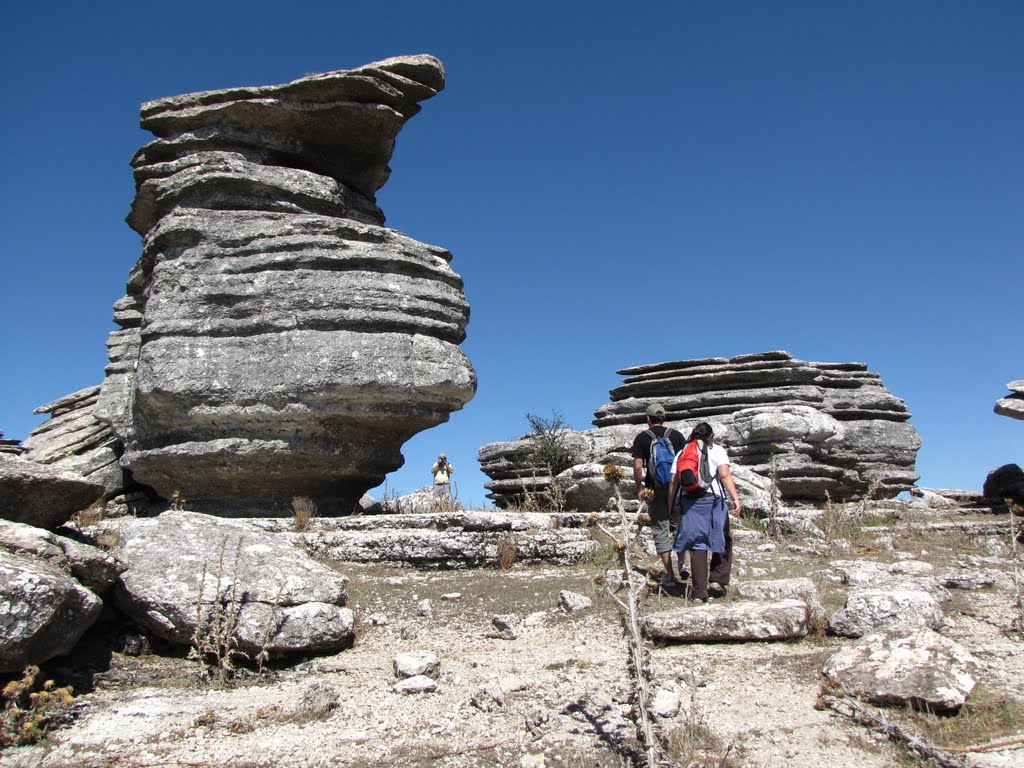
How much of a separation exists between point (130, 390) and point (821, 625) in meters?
8.42

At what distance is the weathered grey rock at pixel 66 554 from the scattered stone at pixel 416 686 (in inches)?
80.4

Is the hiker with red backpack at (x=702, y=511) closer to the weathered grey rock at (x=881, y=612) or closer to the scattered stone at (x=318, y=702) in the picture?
the weathered grey rock at (x=881, y=612)

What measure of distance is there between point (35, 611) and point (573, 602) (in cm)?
359

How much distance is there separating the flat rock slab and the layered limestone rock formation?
5619 mm

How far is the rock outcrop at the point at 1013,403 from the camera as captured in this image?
13653mm

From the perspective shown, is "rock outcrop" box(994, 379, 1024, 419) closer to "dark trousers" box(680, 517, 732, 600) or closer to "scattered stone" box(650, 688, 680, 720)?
"dark trousers" box(680, 517, 732, 600)

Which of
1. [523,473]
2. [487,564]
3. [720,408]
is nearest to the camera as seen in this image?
[487,564]

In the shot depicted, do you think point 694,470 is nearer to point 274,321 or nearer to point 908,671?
point 908,671

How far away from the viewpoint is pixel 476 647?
5.54m

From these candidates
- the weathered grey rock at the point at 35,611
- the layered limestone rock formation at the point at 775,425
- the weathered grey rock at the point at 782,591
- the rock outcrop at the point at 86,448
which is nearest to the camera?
the weathered grey rock at the point at 35,611

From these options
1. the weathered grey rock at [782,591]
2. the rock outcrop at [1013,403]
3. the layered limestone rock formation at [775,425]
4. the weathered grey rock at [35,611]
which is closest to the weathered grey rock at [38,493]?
the weathered grey rock at [35,611]

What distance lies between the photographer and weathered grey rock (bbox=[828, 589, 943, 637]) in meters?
5.28

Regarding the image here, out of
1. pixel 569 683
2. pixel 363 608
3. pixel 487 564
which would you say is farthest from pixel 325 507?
pixel 569 683

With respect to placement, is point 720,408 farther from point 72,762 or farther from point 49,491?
point 72,762
